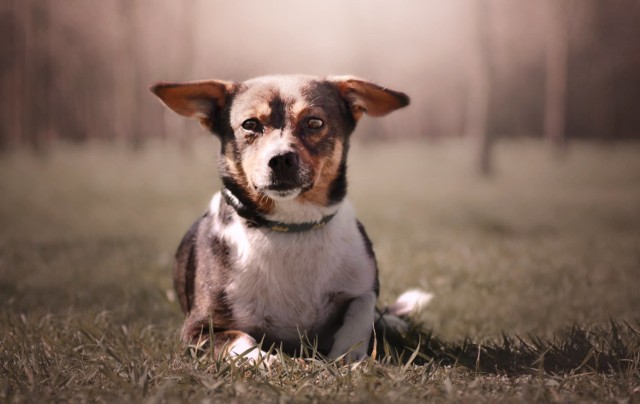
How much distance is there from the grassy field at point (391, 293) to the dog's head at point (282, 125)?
40 cm

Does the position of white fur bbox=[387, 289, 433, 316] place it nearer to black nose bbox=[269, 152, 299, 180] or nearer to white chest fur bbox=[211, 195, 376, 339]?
white chest fur bbox=[211, 195, 376, 339]

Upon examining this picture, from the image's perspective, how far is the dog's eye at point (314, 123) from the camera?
3.65 meters

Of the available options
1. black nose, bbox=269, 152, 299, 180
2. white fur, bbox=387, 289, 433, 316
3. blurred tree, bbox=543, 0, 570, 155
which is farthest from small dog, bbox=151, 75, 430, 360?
blurred tree, bbox=543, 0, 570, 155

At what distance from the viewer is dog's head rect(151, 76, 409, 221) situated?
3.43 m

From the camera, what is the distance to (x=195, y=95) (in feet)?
12.6

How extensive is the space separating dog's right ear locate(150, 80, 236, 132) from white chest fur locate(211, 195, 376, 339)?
77 centimetres

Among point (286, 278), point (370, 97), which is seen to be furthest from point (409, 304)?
point (370, 97)

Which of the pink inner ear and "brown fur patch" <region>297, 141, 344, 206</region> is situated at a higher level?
the pink inner ear

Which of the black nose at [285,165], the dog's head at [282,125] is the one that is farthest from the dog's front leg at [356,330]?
the black nose at [285,165]

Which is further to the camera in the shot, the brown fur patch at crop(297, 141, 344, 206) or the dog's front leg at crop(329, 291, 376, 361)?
the brown fur patch at crop(297, 141, 344, 206)

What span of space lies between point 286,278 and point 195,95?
127 cm

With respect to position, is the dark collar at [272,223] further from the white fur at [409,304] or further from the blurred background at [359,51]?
the blurred background at [359,51]

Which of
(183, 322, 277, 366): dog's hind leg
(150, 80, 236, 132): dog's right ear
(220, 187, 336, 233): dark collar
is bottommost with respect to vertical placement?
(183, 322, 277, 366): dog's hind leg

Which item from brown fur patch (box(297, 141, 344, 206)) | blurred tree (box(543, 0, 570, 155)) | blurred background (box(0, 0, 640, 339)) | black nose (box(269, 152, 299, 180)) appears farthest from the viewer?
blurred tree (box(543, 0, 570, 155))
